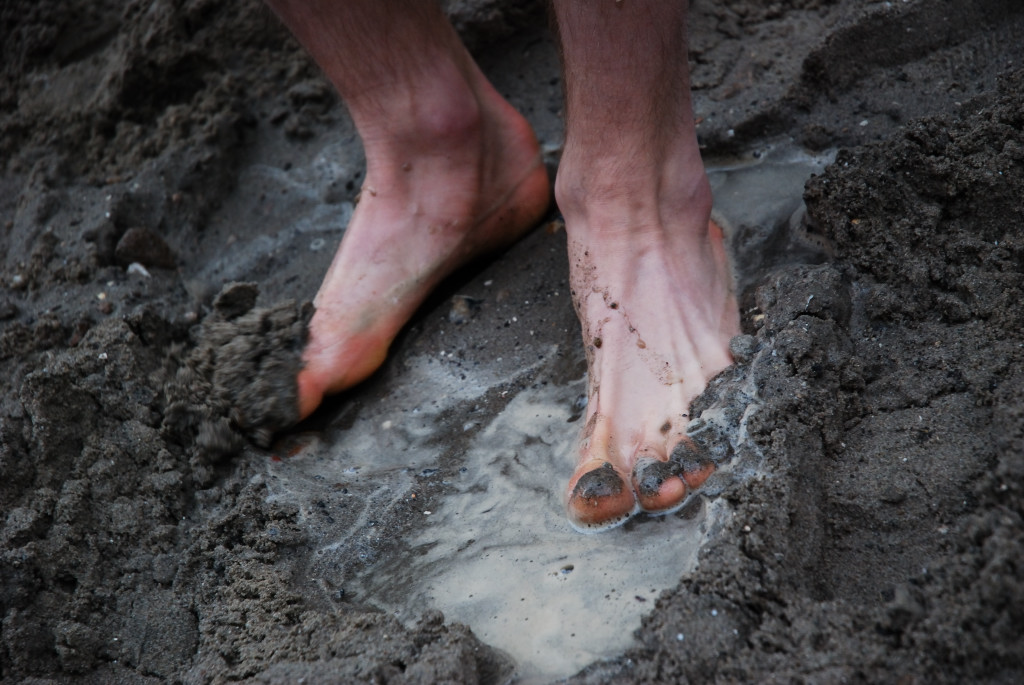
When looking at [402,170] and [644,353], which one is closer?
[644,353]

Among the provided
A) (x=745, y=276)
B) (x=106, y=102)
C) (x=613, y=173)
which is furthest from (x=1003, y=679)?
(x=106, y=102)

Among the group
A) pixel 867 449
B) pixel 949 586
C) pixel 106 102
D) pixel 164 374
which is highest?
pixel 106 102

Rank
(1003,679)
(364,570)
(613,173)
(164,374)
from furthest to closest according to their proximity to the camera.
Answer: (164,374), (613,173), (364,570), (1003,679)

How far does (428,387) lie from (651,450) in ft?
2.01

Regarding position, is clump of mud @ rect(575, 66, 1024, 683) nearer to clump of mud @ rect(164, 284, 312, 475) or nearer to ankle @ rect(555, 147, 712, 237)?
ankle @ rect(555, 147, 712, 237)

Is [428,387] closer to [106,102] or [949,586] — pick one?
[949,586]

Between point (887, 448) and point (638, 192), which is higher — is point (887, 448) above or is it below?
below

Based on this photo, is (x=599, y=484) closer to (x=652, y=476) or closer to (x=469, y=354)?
(x=652, y=476)

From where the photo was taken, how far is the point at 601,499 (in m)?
1.38

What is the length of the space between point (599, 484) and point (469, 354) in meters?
0.61

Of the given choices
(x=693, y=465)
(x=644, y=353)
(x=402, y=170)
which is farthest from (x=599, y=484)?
(x=402, y=170)

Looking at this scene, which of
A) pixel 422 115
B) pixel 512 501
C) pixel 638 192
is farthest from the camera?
pixel 422 115

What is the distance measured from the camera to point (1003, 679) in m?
0.97

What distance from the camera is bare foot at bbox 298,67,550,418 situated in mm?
1918
